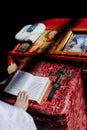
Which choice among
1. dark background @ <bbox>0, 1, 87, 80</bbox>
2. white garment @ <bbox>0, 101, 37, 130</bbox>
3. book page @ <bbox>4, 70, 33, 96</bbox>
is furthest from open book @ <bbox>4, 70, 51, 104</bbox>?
dark background @ <bbox>0, 1, 87, 80</bbox>

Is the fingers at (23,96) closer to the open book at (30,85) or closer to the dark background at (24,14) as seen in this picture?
the open book at (30,85)

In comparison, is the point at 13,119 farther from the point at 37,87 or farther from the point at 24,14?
the point at 24,14

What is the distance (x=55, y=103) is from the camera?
2531 mm

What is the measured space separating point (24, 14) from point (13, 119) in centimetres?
375

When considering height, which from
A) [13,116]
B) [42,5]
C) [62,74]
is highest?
[13,116]

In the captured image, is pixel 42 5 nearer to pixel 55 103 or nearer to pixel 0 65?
pixel 0 65

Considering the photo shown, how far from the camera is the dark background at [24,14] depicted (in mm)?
5012

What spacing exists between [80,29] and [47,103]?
1.12 meters

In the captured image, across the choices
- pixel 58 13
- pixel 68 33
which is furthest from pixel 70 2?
pixel 68 33

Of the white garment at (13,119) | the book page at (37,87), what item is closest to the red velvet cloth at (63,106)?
the book page at (37,87)

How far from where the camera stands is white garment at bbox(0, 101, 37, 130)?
1972 millimetres

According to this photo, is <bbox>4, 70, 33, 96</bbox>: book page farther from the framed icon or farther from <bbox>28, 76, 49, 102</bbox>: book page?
the framed icon

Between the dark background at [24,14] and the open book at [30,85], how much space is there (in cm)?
184

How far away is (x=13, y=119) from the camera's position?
2.08 meters
